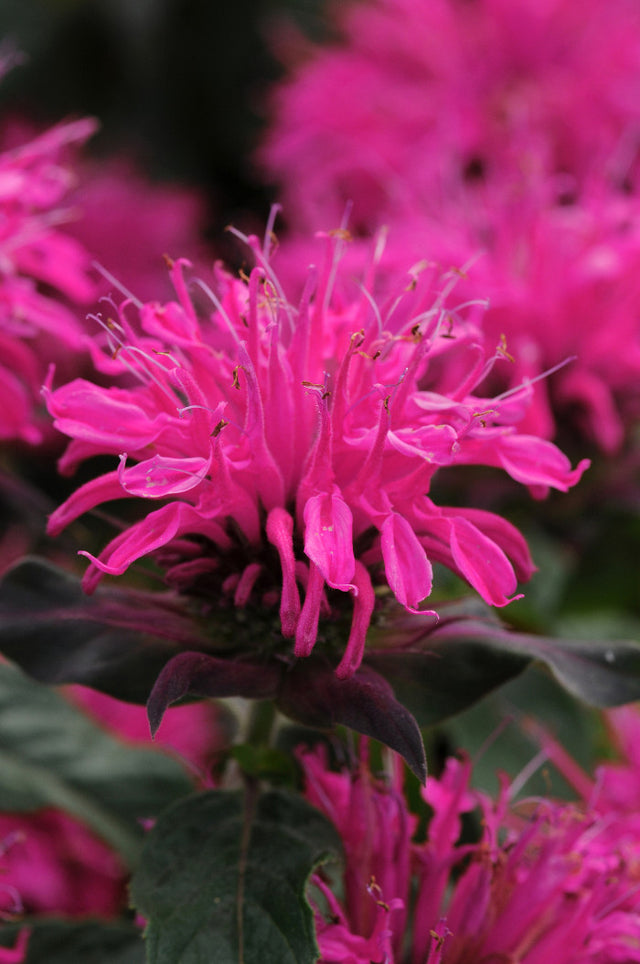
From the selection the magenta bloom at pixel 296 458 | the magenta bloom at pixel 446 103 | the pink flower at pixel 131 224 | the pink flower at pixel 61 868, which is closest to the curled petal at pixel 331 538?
the magenta bloom at pixel 296 458

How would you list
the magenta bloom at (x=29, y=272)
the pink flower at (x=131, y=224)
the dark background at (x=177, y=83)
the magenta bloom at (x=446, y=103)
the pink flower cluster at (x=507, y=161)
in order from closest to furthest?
1. the magenta bloom at (x=29, y=272)
2. the pink flower cluster at (x=507, y=161)
3. the magenta bloom at (x=446, y=103)
4. the pink flower at (x=131, y=224)
5. the dark background at (x=177, y=83)

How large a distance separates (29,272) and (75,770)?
349 mm

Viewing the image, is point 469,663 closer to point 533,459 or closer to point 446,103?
point 533,459

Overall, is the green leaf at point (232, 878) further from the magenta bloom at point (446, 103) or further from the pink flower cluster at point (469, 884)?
the magenta bloom at point (446, 103)

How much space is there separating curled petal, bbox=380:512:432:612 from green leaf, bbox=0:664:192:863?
27 centimetres

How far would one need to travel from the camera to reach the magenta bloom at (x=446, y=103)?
1.02 metres

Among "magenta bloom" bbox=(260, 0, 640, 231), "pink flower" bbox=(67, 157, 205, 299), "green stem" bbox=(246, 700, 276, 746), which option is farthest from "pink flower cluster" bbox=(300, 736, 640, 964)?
"pink flower" bbox=(67, 157, 205, 299)

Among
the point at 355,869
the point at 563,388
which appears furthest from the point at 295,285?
the point at 355,869

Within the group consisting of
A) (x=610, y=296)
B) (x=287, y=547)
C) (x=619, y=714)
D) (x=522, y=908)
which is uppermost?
(x=287, y=547)

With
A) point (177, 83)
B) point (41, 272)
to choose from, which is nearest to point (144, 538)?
point (41, 272)

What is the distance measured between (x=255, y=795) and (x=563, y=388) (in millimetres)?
462

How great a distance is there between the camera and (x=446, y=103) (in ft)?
3.55

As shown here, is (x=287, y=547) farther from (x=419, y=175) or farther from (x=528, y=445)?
(x=419, y=175)

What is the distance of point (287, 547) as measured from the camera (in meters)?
0.41
